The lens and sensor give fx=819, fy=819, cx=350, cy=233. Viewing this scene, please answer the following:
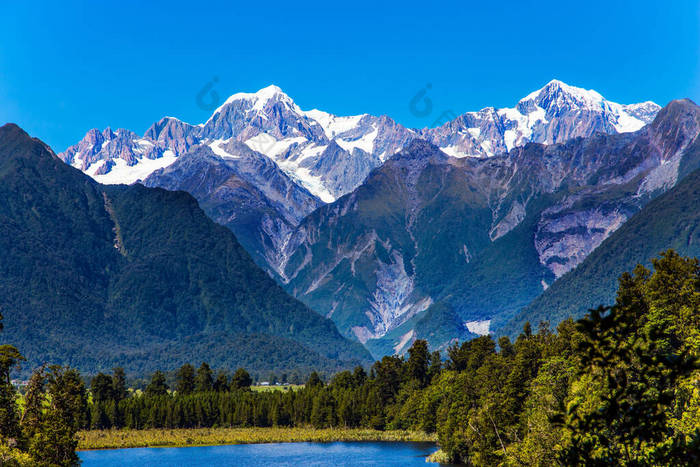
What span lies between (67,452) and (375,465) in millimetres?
84146

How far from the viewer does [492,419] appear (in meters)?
127

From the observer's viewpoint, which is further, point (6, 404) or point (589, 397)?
point (6, 404)

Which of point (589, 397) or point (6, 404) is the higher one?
point (6, 404)

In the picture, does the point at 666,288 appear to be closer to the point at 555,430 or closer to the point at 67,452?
the point at 555,430

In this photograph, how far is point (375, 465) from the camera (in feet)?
595

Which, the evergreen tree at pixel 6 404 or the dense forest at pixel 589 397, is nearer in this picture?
the dense forest at pixel 589 397

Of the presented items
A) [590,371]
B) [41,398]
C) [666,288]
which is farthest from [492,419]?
[590,371]

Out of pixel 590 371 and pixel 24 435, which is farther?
pixel 24 435

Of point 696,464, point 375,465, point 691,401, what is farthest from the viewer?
point 375,465

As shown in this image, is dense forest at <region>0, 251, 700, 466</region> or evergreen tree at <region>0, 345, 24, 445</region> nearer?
dense forest at <region>0, 251, 700, 466</region>

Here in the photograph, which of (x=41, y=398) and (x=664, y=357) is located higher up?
(x=41, y=398)

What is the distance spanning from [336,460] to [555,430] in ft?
374

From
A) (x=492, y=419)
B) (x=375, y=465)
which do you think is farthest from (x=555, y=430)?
(x=375, y=465)

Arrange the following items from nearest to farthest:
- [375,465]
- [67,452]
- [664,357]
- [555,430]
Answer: [664,357], [555,430], [67,452], [375,465]
